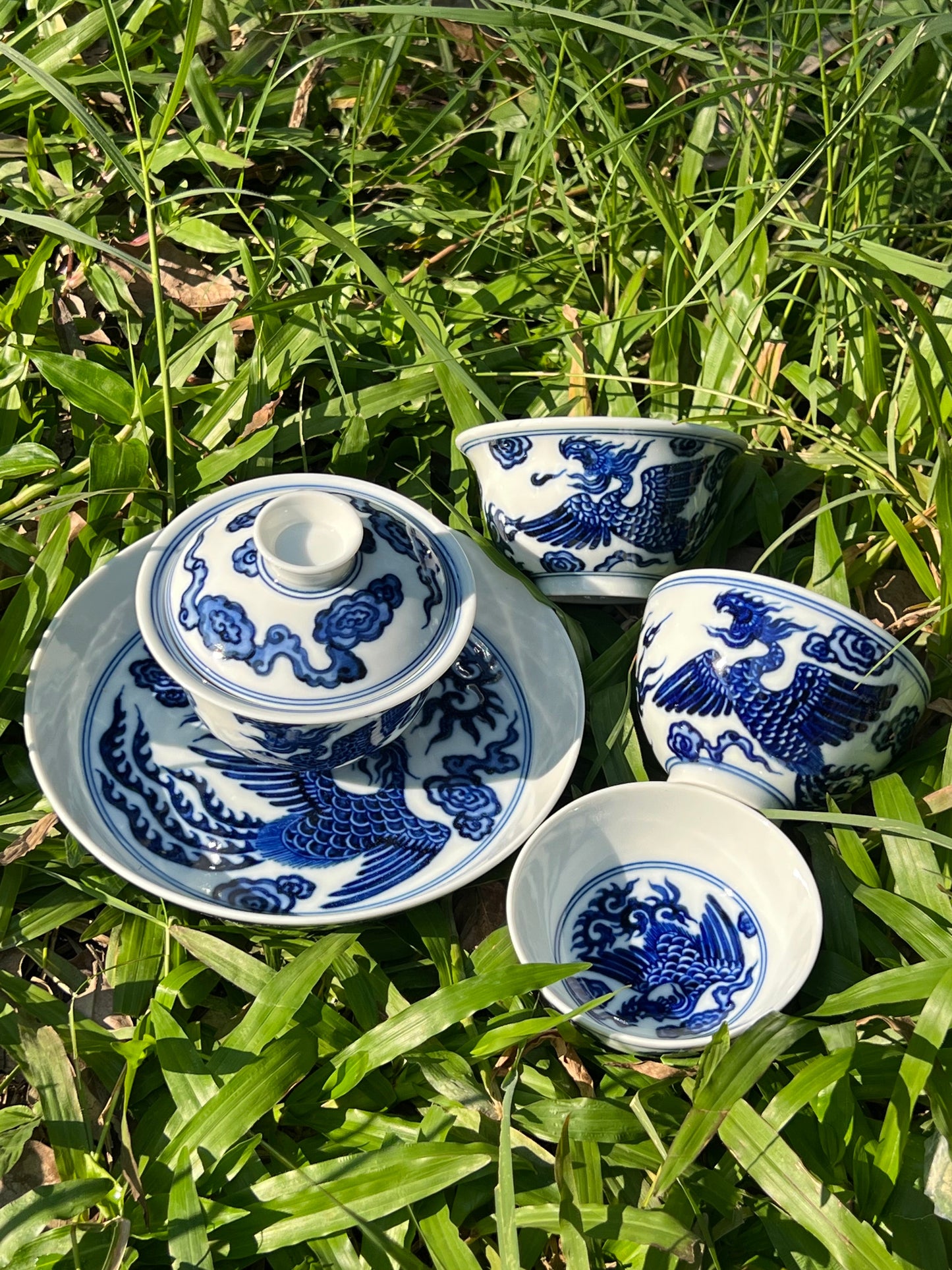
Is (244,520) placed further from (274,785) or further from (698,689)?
(698,689)

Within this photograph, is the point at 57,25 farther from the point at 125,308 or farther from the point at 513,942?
the point at 513,942

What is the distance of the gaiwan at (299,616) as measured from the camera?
119cm

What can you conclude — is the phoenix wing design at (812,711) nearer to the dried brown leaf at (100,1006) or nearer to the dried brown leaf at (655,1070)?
the dried brown leaf at (655,1070)

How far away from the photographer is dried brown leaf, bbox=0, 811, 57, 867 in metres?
1.36

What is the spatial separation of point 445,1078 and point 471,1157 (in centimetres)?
10

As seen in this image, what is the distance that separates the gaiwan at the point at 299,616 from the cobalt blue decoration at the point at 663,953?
394 millimetres

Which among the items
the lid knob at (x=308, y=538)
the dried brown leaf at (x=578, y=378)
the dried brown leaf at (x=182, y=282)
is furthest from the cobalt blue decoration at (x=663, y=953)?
the dried brown leaf at (x=182, y=282)

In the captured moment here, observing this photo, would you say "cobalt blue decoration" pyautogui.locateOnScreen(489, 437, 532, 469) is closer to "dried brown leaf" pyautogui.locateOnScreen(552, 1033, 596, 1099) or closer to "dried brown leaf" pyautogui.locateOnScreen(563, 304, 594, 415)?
"dried brown leaf" pyautogui.locateOnScreen(563, 304, 594, 415)

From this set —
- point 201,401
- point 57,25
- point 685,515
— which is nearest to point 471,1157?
point 685,515

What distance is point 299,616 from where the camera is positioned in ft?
3.91

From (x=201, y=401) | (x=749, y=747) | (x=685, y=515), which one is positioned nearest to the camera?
(x=749, y=747)

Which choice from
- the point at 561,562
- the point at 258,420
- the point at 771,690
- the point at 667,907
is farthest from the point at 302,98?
the point at 667,907

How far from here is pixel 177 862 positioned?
134cm

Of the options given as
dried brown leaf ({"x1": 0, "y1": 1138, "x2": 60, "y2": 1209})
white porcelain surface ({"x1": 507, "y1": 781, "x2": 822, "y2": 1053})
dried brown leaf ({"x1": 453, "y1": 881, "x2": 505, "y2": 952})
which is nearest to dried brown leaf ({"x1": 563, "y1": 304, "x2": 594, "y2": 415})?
white porcelain surface ({"x1": 507, "y1": 781, "x2": 822, "y2": 1053})
